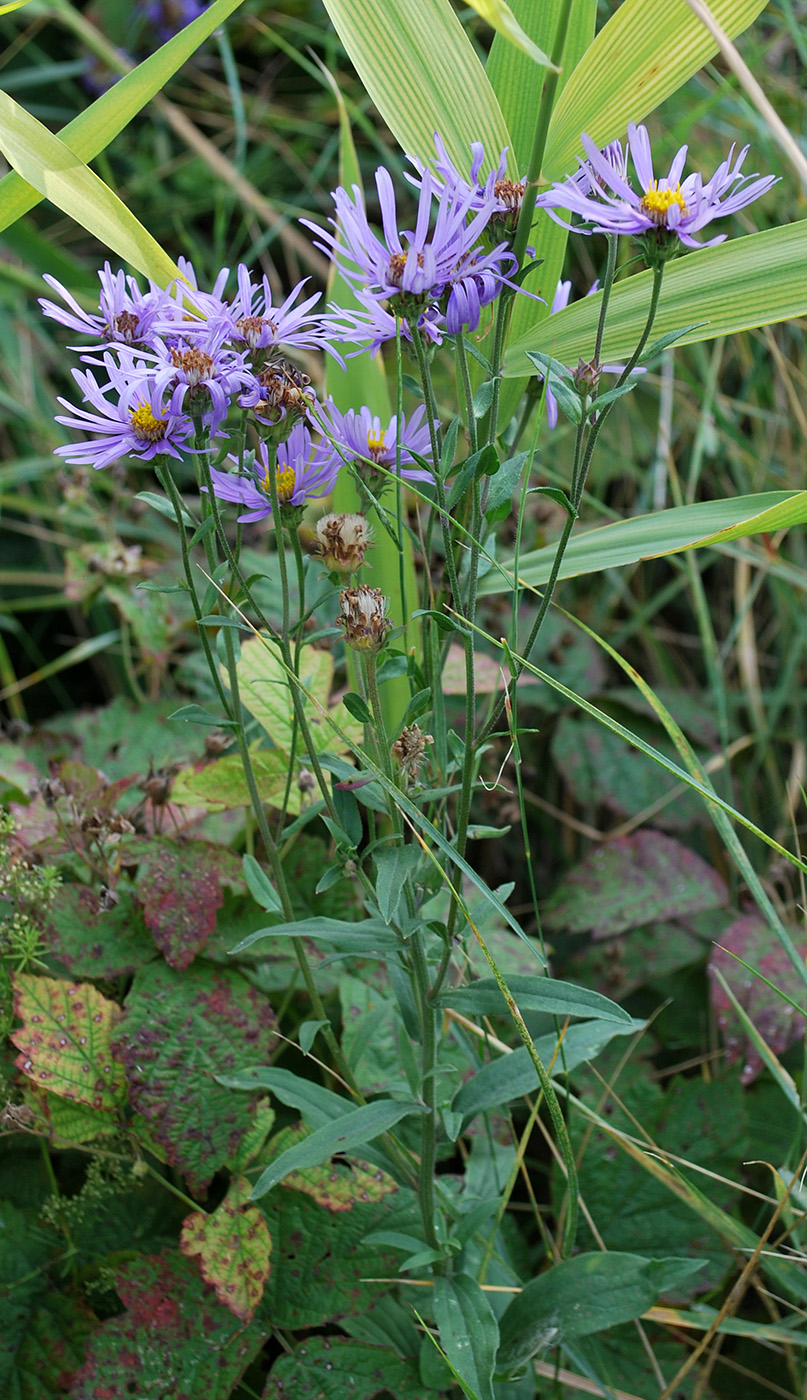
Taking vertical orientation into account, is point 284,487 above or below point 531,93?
below

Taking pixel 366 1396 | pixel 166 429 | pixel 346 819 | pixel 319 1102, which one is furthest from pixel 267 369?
pixel 366 1396

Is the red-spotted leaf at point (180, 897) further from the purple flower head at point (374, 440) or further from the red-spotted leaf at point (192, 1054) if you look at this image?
the purple flower head at point (374, 440)

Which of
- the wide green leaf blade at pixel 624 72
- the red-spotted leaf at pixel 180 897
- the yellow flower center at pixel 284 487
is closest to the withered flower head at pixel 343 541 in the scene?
the yellow flower center at pixel 284 487

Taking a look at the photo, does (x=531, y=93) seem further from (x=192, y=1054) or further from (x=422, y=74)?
(x=192, y=1054)

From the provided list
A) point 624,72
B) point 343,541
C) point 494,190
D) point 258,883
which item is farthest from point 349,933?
point 624,72

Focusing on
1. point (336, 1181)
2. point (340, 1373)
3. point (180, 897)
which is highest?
point (180, 897)

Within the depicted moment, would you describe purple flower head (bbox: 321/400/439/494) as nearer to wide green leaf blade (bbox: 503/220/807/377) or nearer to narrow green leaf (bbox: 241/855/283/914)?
wide green leaf blade (bbox: 503/220/807/377)

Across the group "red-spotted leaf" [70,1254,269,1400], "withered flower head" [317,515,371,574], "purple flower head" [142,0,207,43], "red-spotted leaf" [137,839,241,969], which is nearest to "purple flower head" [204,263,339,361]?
"withered flower head" [317,515,371,574]
